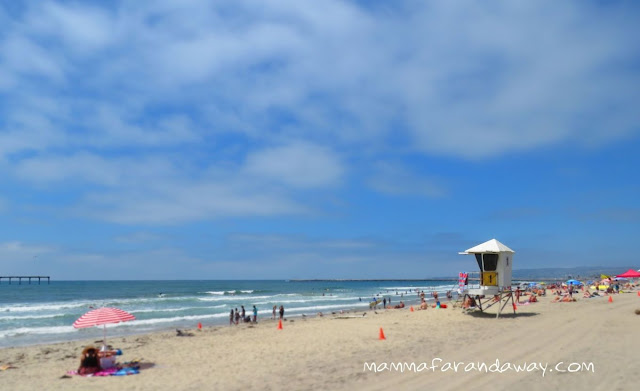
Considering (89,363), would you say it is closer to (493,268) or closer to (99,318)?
(99,318)

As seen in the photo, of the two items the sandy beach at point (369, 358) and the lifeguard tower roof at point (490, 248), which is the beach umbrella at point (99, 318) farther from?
the lifeguard tower roof at point (490, 248)

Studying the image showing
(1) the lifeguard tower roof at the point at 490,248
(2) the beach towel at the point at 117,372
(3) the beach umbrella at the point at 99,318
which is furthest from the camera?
(1) the lifeguard tower roof at the point at 490,248

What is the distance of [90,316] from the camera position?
11.4 metres

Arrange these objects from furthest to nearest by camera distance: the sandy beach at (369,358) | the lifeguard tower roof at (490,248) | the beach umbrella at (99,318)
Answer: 1. the lifeguard tower roof at (490,248)
2. the beach umbrella at (99,318)
3. the sandy beach at (369,358)

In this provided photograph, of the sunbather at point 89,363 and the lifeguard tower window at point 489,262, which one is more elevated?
the lifeguard tower window at point 489,262

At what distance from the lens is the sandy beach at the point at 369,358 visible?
362 inches

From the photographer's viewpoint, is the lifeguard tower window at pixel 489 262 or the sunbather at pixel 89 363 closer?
the sunbather at pixel 89 363

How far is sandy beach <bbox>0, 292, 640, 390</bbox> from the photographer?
9.20 metres

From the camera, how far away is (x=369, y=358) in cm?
1198

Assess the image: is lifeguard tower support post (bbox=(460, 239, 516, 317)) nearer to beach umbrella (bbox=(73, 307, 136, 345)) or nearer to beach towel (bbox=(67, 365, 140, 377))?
beach towel (bbox=(67, 365, 140, 377))

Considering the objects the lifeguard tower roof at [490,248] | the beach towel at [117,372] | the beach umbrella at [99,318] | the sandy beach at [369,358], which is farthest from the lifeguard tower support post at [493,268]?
the beach umbrella at [99,318]

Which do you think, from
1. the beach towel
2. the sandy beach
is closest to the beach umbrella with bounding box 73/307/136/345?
the beach towel

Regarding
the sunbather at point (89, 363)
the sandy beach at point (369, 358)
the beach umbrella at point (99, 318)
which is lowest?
the sandy beach at point (369, 358)

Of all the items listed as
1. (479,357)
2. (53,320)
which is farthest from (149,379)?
(53,320)
